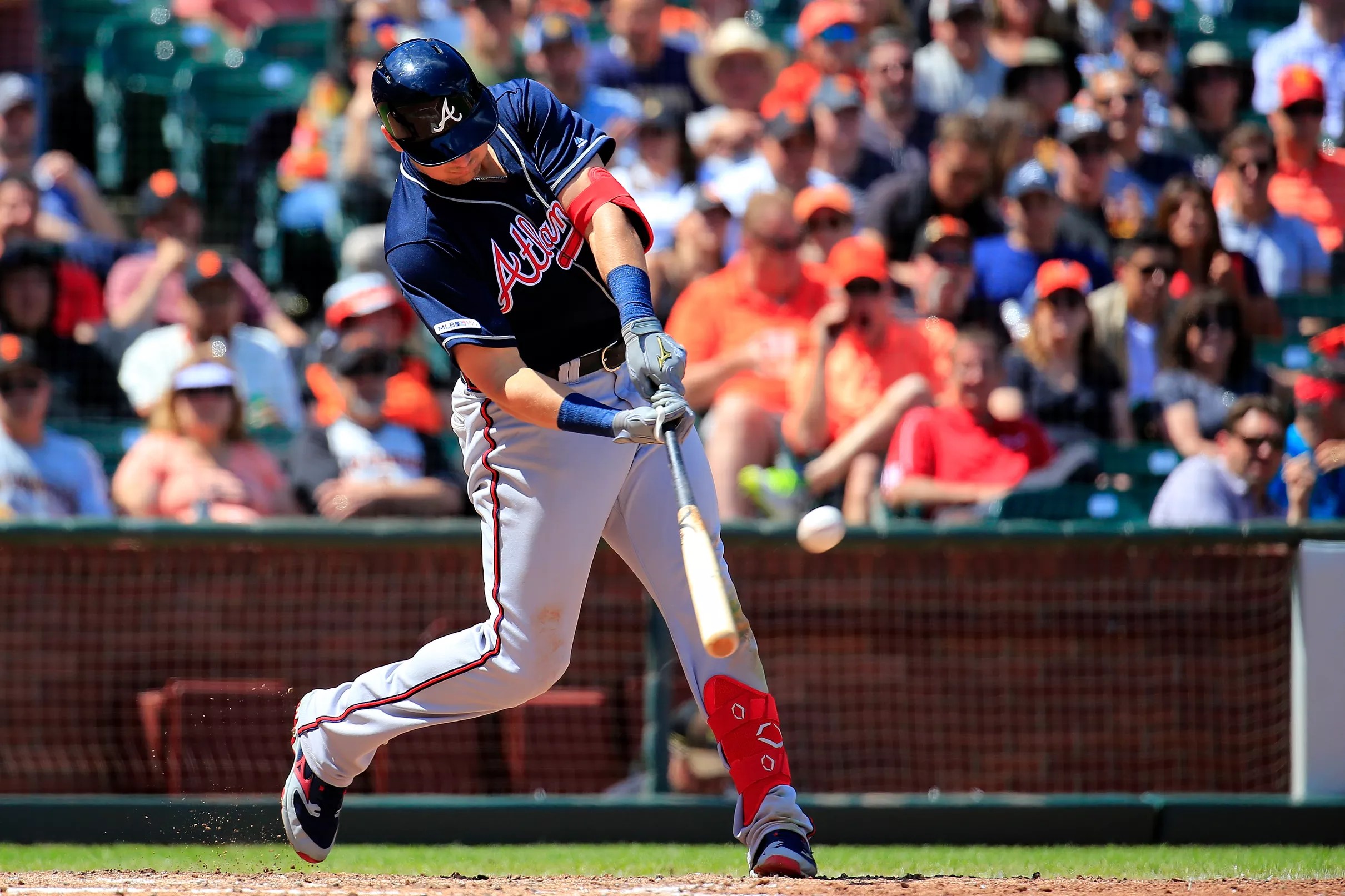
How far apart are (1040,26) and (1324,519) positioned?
13.6 feet

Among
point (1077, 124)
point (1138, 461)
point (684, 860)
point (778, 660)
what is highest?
point (1077, 124)

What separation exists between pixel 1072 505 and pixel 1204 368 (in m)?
1.19

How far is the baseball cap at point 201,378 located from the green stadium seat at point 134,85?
11.7ft

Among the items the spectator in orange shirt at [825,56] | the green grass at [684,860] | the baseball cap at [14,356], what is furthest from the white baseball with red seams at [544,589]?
the spectator in orange shirt at [825,56]

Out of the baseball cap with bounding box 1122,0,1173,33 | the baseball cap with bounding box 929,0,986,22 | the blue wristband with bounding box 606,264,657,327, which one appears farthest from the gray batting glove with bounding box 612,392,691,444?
the baseball cap with bounding box 1122,0,1173,33

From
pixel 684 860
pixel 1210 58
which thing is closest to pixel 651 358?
pixel 684 860

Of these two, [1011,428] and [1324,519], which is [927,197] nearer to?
[1011,428]

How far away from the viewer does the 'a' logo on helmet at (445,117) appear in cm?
354

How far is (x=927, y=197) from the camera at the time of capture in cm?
789

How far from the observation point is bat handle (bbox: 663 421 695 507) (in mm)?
3488

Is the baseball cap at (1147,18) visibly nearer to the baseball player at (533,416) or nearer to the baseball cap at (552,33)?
the baseball cap at (552,33)

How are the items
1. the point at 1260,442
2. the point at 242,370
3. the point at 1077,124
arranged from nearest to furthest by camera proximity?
the point at 1260,442 → the point at 242,370 → the point at 1077,124

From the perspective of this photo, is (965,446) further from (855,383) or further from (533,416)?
(533,416)

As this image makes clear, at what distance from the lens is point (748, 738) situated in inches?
153
